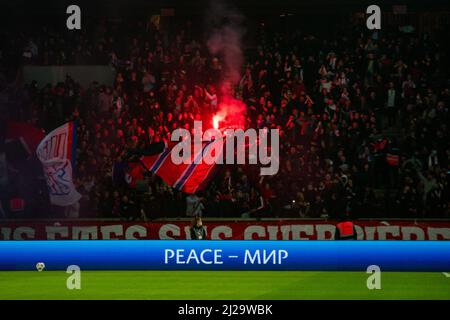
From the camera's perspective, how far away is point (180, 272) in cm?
1541

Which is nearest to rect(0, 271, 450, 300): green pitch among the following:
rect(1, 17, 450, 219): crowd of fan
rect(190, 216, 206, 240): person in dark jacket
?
rect(190, 216, 206, 240): person in dark jacket

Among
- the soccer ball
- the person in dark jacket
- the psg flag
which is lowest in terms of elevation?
the soccer ball

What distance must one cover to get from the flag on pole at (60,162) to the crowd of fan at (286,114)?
1.10 feet

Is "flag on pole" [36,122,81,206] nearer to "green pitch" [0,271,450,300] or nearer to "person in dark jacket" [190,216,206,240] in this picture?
"green pitch" [0,271,450,300]

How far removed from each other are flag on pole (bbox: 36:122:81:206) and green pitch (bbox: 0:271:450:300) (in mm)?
3616

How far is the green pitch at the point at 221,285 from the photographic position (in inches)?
489

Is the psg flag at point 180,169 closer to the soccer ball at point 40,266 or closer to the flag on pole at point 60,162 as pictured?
the flag on pole at point 60,162

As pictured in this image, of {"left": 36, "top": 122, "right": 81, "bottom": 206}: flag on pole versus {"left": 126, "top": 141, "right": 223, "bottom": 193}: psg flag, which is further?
{"left": 126, "top": 141, "right": 223, "bottom": 193}: psg flag

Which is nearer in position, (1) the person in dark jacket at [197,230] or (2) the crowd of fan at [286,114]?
(1) the person in dark jacket at [197,230]

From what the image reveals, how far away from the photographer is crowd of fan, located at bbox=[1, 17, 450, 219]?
18500mm

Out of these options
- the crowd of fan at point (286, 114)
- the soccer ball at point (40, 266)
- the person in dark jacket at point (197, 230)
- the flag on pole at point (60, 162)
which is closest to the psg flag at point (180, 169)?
the crowd of fan at point (286, 114)

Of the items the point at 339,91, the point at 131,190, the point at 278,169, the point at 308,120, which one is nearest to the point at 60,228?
the point at 131,190

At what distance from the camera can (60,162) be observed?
19.1 m

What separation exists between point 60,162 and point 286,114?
5.81 metres
